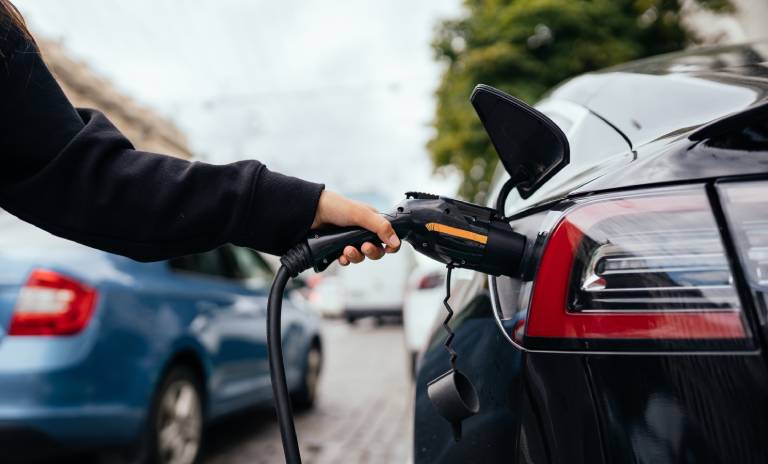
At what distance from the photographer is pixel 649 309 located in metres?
0.90

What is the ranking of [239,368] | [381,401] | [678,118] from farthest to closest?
[381,401], [239,368], [678,118]

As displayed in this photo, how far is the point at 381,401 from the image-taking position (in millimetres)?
5797

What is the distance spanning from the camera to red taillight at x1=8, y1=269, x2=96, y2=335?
2758 millimetres

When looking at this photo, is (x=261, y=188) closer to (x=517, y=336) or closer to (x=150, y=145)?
(x=517, y=336)

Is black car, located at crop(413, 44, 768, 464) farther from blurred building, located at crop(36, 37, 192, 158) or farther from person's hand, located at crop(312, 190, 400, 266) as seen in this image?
blurred building, located at crop(36, 37, 192, 158)

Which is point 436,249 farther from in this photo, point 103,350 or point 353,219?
point 103,350

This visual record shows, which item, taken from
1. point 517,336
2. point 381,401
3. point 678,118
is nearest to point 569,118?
point 678,118

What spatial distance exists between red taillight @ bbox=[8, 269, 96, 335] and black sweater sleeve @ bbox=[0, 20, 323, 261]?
1.67 m

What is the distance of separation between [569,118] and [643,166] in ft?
2.66

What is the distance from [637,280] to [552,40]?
34.7ft

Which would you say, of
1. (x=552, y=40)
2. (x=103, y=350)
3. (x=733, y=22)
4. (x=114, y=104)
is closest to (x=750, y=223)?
(x=103, y=350)

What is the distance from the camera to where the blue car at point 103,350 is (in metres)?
2.69

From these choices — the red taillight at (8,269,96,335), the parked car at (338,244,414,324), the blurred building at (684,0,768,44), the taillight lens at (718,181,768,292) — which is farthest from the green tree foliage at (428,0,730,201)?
the taillight lens at (718,181,768,292)

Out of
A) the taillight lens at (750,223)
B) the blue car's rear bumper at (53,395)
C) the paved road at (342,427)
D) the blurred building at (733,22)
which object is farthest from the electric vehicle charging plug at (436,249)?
the blurred building at (733,22)
